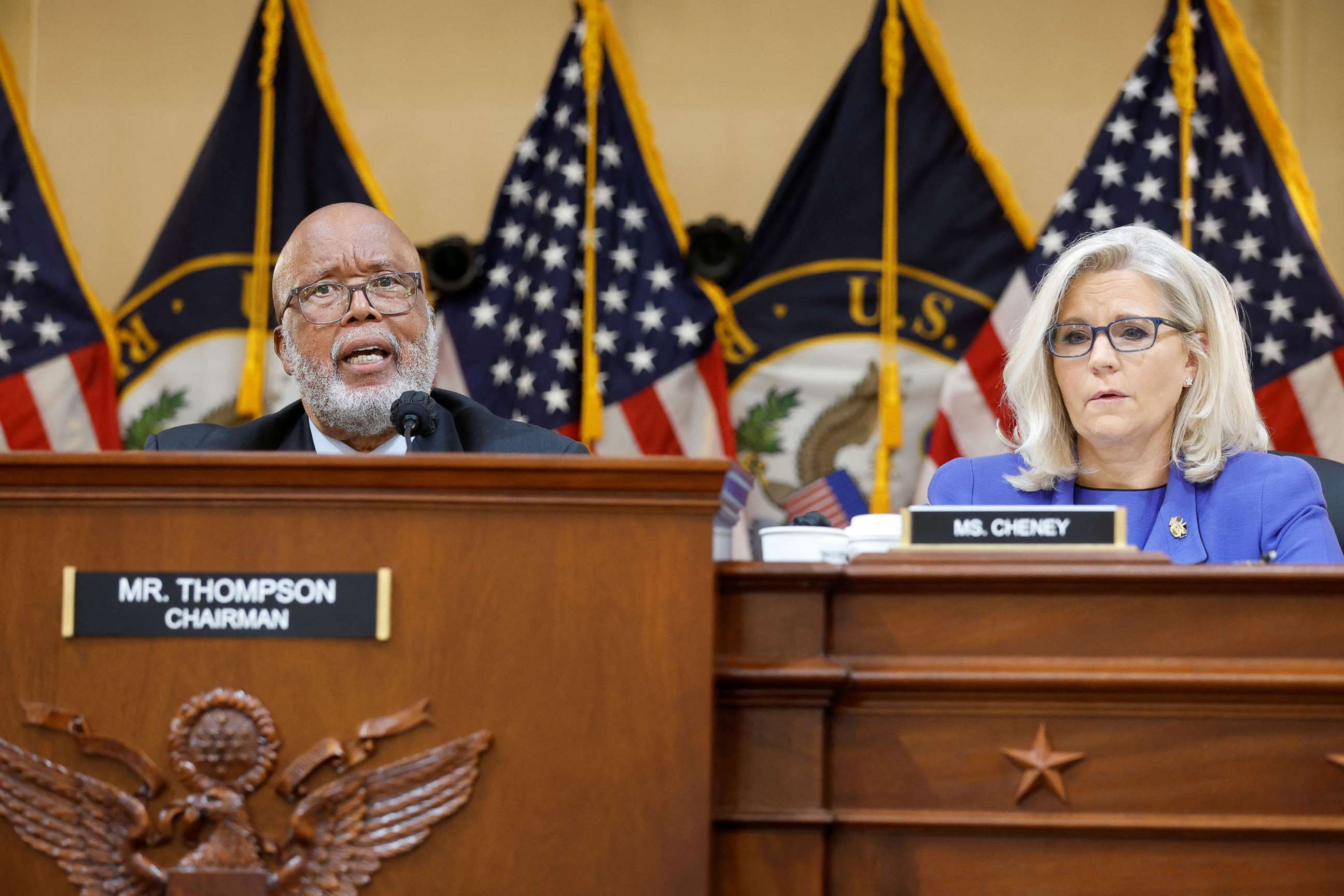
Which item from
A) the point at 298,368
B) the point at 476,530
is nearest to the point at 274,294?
the point at 298,368

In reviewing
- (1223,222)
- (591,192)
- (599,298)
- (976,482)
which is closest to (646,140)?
(591,192)

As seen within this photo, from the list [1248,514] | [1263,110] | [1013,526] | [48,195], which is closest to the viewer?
[1013,526]

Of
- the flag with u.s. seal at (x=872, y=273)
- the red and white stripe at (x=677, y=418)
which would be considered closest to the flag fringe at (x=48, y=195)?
the red and white stripe at (x=677, y=418)

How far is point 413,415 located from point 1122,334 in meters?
1.13

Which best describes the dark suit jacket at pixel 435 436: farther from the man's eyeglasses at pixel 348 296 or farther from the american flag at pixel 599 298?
the american flag at pixel 599 298

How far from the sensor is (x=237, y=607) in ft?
4.50

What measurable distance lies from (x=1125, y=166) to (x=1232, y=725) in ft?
9.25

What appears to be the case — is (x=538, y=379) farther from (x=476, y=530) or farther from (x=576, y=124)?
(x=476, y=530)

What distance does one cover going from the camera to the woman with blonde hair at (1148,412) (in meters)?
2.21

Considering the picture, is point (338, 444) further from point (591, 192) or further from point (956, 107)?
point (956, 107)

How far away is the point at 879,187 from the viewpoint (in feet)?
13.4

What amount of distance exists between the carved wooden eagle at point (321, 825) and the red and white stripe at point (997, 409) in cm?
274

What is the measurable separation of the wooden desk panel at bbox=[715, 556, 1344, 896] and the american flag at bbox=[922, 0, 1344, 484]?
2430 millimetres

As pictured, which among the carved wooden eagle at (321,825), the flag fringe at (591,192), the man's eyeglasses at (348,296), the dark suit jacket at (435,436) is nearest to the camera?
the carved wooden eagle at (321,825)
